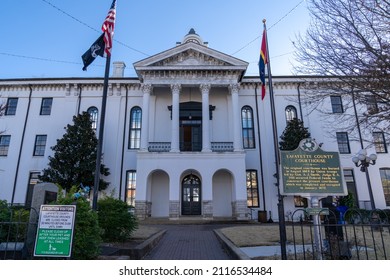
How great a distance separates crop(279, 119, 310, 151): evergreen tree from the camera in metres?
22.4

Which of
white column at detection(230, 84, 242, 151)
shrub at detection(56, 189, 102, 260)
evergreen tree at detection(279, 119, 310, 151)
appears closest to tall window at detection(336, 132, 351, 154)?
evergreen tree at detection(279, 119, 310, 151)

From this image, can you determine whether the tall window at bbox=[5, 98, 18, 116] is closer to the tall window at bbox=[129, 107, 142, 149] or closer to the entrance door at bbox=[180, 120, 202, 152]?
the tall window at bbox=[129, 107, 142, 149]

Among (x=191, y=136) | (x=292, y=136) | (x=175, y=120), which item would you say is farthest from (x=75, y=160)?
(x=292, y=136)

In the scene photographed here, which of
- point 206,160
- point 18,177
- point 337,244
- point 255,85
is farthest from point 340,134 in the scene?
point 18,177

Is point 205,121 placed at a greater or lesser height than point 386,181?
greater

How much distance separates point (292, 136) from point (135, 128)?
14954 millimetres

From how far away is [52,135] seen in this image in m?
25.8

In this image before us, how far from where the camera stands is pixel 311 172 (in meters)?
7.25

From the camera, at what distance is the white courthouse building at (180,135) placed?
22.4 m

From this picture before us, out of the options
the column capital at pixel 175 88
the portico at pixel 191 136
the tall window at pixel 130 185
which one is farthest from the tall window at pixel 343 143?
the tall window at pixel 130 185

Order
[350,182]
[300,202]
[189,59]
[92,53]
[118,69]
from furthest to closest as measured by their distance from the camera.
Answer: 1. [118,69]
2. [189,59]
3. [350,182]
4. [300,202]
5. [92,53]

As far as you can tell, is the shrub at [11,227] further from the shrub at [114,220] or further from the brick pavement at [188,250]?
the brick pavement at [188,250]

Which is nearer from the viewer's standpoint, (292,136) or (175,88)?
(292,136)

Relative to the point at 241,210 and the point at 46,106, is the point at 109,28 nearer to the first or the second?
the point at 241,210
